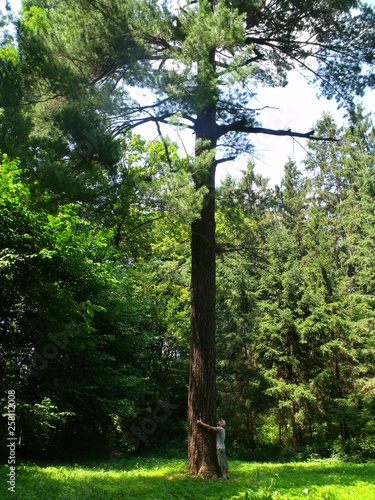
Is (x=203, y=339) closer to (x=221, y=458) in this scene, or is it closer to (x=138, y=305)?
(x=221, y=458)

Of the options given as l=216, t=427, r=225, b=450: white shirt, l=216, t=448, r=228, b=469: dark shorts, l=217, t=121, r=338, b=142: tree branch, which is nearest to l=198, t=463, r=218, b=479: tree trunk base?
l=216, t=448, r=228, b=469: dark shorts

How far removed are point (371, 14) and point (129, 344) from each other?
1102 centimetres

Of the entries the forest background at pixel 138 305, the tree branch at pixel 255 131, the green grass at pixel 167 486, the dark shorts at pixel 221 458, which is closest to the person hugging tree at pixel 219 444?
the dark shorts at pixel 221 458

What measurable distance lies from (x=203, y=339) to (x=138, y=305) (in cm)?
511

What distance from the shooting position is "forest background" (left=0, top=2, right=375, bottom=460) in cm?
715

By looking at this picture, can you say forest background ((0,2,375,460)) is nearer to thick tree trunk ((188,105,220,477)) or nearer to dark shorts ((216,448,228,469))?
thick tree trunk ((188,105,220,477))

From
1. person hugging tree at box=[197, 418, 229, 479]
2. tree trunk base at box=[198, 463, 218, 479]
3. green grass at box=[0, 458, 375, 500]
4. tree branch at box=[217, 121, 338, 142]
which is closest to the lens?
green grass at box=[0, 458, 375, 500]

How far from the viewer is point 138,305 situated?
38.0 feet

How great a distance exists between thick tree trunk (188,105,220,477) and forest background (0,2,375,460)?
1.55 ft

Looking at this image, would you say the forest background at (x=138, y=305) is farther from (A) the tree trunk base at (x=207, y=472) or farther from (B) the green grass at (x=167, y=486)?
(A) the tree trunk base at (x=207, y=472)

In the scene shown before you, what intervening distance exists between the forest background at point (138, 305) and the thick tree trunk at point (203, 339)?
1.55 ft

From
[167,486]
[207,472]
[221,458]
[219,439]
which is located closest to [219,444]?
[219,439]

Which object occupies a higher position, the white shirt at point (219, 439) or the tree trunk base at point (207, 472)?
the white shirt at point (219, 439)

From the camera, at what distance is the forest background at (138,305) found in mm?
7152
